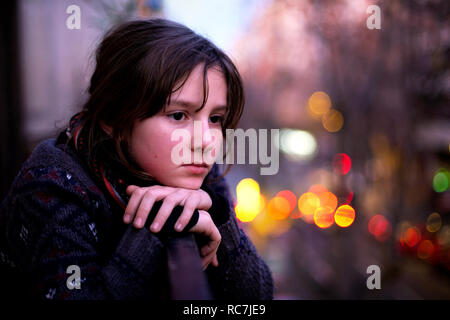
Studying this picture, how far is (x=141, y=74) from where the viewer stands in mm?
1209

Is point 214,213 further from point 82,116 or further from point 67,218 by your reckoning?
point 82,116

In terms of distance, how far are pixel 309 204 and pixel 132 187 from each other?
18267 millimetres

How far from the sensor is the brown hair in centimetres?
118

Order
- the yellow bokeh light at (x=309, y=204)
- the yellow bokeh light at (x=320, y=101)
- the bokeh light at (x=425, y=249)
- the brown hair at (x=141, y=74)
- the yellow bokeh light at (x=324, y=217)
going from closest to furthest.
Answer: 1. the brown hair at (x=141, y=74)
2. the bokeh light at (x=425, y=249)
3. the yellow bokeh light at (x=320, y=101)
4. the yellow bokeh light at (x=324, y=217)
5. the yellow bokeh light at (x=309, y=204)

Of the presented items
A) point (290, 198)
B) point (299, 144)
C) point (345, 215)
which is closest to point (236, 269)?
point (345, 215)

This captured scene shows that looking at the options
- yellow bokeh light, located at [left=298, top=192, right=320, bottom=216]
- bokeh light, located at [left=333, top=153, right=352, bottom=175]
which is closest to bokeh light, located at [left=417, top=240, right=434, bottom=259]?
bokeh light, located at [left=333, top=153, right=352, bottom=175]

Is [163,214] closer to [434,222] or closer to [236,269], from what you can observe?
[236,269]

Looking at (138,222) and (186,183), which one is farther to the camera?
(186,183)

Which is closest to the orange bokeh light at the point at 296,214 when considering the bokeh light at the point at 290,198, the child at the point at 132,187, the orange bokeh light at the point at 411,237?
the bokeh light at the point at 290,198

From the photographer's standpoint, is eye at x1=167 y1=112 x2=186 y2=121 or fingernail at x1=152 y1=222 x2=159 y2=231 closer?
fingernail at x1=152 y1=222 x2=159 y2=231

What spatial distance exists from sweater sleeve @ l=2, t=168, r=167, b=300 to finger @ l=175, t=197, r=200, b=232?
0.25ft

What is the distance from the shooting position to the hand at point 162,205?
105 cm

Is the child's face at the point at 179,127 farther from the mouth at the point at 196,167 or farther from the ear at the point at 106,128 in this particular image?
the ear at the point at 106,128

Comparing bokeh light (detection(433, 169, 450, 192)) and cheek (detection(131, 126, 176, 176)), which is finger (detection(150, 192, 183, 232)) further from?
bokeh light (detection(433, 169, 450, 192))
